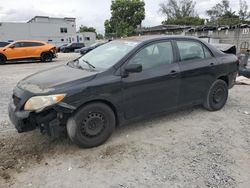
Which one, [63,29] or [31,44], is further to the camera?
[63,29]

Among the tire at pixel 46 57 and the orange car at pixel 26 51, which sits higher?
the orange car at pixel 26 51

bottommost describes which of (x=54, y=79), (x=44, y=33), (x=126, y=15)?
(x=54, y=79)

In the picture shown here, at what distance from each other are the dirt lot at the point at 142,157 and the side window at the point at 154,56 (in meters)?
1.10

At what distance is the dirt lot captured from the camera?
115 inches

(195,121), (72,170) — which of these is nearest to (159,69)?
(195,121)

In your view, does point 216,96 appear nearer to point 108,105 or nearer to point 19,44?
point 108,105

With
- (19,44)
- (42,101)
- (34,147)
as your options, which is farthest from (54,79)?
(19,44)

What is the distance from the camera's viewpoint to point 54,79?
143 inches

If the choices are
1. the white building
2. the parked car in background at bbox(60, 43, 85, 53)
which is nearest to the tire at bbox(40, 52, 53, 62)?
the parked car in background at bbox(60, 43, 85, 53)

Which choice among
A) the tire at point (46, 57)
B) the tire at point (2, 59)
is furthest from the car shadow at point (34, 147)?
the tire at point (46, 57)

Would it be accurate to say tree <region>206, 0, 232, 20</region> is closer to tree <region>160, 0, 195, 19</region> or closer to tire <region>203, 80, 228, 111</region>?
tree <region>160, 0, 195, 19</region>

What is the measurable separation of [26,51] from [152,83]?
1358cm

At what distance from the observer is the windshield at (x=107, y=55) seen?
3953mm

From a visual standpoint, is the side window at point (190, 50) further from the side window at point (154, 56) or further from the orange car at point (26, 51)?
the orange car at point (26, 51)
